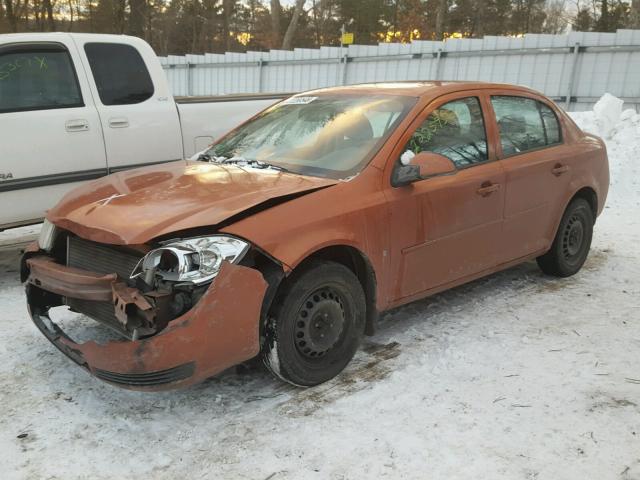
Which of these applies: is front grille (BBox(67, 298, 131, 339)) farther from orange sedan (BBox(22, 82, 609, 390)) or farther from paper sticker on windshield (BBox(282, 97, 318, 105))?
paper sticker on windshield (BBox(282, 97, 318, 105))

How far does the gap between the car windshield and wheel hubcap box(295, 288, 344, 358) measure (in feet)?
2.44

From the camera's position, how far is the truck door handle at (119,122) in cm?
541

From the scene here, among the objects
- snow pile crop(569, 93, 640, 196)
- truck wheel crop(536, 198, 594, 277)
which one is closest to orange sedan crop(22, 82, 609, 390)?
truck wheel crop(536, 198, 594, 277)

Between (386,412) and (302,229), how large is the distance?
1066mm

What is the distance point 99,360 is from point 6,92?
3.12 meters

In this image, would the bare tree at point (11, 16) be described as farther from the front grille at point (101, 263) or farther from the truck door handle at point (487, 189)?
the truck door handle at point (487, 189)

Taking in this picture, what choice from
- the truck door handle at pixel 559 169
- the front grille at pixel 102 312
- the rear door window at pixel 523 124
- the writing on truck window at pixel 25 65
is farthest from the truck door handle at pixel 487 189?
the writing on truck window at pixel 25 65

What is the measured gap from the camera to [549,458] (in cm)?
280

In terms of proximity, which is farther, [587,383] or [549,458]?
[587,383]

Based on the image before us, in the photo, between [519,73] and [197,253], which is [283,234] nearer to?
[197,253]

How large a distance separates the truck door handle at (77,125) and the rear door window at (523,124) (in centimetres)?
344

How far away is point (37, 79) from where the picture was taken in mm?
5129

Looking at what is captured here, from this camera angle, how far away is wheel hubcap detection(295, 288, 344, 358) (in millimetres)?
3279

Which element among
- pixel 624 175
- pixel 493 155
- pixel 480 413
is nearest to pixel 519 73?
pixel 624 175
